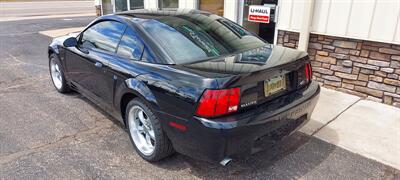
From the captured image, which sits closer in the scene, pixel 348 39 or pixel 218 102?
pixel 218 102

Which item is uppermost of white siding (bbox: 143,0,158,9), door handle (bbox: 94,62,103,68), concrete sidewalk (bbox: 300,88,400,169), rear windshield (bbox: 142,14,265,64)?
white siding (bbox: 143,0,158,9)

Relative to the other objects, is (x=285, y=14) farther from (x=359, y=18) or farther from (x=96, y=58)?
(x=96, y=58)

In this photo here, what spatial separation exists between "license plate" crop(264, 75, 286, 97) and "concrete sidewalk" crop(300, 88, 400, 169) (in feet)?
3.77

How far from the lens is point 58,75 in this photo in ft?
16.1

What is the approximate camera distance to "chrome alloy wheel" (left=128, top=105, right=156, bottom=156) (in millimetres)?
2931

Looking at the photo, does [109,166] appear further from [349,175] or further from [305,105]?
[349,175]

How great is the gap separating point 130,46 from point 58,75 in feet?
8.15

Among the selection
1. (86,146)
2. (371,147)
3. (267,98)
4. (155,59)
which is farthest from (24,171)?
(371,147)

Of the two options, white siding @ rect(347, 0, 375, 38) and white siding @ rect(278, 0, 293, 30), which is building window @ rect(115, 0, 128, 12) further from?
white siding @ rect(347, 0, 375, 38)

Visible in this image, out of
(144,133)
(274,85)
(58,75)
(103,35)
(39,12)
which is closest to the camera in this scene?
(274,85)

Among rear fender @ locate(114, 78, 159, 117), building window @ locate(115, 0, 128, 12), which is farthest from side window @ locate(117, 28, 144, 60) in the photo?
building window @ locate(115, 0, 128, 12)

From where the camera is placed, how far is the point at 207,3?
691 centimetres

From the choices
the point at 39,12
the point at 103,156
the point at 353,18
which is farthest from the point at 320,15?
the point at 39,12

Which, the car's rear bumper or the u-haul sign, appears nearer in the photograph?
the car's rear bumper
